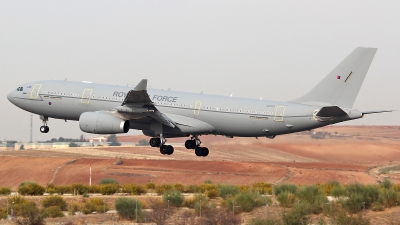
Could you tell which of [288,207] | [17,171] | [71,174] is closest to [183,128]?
[288,207]

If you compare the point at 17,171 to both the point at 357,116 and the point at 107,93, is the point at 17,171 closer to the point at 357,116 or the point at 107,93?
the point at 107,93

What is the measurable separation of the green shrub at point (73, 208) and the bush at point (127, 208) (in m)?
2.66

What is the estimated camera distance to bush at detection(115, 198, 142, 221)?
41.4 metres

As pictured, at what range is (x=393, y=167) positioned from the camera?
83188 mm

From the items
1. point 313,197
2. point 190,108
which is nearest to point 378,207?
point 313,197

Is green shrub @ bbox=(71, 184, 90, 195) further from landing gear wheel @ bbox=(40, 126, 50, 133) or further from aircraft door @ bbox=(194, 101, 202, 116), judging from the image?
aircraft door @ bbox=(194, 101, 202, 116)

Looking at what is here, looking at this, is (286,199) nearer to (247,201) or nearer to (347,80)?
(247,201)

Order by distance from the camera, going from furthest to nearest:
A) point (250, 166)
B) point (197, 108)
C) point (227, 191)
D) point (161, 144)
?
point (250, 166) → point (161, 144) → point (197, 108) → point (227, 191)

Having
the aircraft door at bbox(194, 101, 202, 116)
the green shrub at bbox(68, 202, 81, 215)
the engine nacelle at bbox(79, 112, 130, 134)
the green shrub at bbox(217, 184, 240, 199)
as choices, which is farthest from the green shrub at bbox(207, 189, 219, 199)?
the green shrub at bbox(68, 202, 81, 215)

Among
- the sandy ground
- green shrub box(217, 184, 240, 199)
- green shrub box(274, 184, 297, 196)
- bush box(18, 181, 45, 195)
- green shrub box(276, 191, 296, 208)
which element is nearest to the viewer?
green shrub box(276, 191, 296, 208)

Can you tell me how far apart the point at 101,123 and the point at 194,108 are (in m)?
6.64

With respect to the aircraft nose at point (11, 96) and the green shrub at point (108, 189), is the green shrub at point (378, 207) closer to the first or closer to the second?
the green shrub at point (108, 189)

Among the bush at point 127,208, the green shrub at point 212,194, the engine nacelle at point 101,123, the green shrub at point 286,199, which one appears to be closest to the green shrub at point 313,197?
the green shrub at point 286,199

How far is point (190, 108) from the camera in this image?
2007 inches
